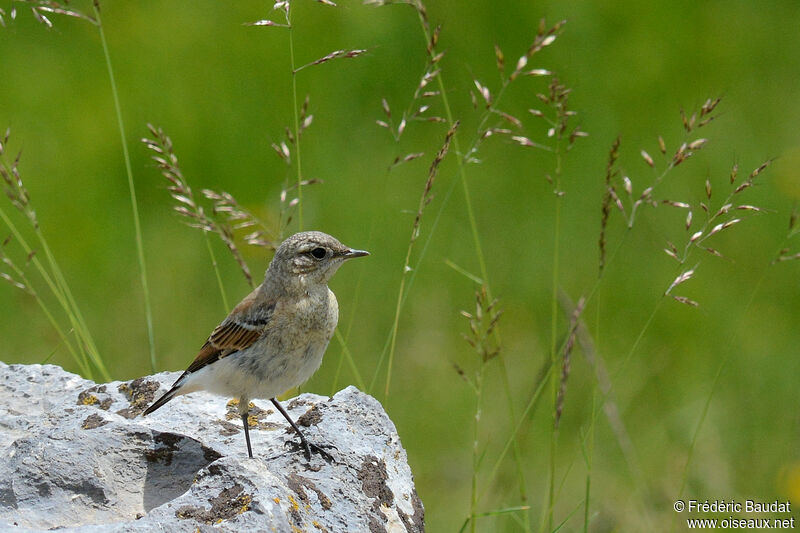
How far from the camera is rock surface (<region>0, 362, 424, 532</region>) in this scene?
3.88 meters

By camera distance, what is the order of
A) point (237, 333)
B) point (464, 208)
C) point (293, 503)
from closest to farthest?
point (293, 503), point (237, 333), point (464, 208)

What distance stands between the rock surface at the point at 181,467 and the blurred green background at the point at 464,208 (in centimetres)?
180

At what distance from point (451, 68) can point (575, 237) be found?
2.19 m

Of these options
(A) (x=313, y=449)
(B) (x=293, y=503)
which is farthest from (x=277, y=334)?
(B) (x=293, y=503)

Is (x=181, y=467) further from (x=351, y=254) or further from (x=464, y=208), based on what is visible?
(x=464, y=208)

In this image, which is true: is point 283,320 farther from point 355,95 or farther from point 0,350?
point 355,95

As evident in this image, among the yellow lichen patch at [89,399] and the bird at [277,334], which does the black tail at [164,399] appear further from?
the yellow lichen patch at [89,399]

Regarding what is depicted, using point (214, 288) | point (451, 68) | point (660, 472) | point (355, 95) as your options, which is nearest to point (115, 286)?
point (214, 288)

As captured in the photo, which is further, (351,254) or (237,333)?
(351,254)

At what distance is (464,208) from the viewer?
9.69m

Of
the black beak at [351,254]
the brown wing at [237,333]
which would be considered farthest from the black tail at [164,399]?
the black beak at [351,254]

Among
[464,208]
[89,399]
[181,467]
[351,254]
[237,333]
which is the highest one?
[351,254]

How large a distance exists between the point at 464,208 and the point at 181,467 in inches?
214

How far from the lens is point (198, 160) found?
9773mm
